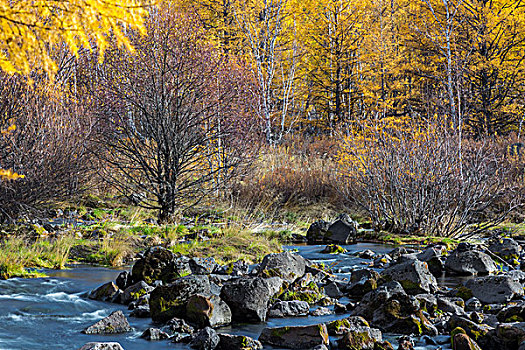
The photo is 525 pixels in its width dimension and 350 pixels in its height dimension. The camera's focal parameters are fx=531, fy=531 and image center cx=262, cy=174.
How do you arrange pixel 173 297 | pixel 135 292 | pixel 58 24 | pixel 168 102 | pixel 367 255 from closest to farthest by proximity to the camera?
1. pixel 58 24
2. pixel 173 297
3. pixel 135 292
4. pixel 367 255
5. pixel 168 102

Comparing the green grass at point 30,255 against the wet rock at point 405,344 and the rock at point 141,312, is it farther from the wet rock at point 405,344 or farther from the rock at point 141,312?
the wet rock at point 405,344

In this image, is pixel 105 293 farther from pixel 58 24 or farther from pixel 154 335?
pixel 58 24

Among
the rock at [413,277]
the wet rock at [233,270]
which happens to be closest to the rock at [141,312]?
the wet rock at [233,270]

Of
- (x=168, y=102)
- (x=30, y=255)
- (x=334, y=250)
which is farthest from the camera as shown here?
(x=168, y=102)

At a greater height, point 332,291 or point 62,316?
point 332,291

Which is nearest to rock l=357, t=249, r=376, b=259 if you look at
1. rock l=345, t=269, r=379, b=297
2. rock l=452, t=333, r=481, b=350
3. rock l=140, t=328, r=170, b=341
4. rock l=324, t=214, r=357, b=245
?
rock l=324, t=214, r=357, b=245

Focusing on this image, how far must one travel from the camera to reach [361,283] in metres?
6.64

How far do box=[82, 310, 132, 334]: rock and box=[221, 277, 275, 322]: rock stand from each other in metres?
1.06

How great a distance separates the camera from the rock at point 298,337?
4.58 m

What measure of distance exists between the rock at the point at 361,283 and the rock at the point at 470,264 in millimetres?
1736

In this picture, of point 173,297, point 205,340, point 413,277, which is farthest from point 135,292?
point 413,277

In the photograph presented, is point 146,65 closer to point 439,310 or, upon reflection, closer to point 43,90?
point 43,90

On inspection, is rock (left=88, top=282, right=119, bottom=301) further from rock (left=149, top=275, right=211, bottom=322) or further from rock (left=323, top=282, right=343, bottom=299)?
rock (left=323, top=282, right=343, bottom=299)

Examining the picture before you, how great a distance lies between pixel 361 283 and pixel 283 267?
1.08 meters
